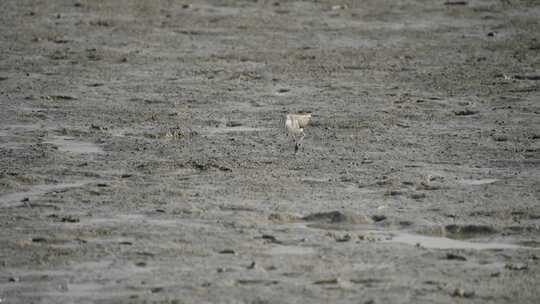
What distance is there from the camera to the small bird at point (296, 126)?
11477 millimetres

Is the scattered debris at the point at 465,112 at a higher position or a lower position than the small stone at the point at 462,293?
lower

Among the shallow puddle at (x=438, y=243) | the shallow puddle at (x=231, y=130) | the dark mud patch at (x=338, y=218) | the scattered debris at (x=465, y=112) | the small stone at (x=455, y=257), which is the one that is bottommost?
the shallow puddle at (x=231, y=130)

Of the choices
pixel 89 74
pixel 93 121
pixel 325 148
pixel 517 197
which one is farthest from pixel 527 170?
pixel 89 74

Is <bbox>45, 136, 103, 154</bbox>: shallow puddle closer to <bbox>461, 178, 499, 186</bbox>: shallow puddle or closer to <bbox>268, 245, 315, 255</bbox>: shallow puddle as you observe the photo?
<bbox>461, 178, 499, 186</bbox>: shallow puddle

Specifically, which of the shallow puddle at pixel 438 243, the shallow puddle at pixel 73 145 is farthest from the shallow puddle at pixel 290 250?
the shallow puddle at pixel 73 145

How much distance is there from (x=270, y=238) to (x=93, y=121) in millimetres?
4543

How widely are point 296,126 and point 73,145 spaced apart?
2073mm

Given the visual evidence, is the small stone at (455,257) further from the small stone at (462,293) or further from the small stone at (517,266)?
the small stone at (462,293)

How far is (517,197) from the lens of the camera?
32.7ft

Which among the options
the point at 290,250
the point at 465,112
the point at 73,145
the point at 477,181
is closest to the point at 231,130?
the point at 73,145

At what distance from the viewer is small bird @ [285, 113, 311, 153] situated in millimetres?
11477

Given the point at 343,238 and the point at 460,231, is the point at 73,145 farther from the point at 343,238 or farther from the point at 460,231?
the point at 460,231

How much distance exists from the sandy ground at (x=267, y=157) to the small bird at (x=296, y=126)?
3.9 inches

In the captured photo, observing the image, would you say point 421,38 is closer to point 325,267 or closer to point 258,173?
point 258,173
